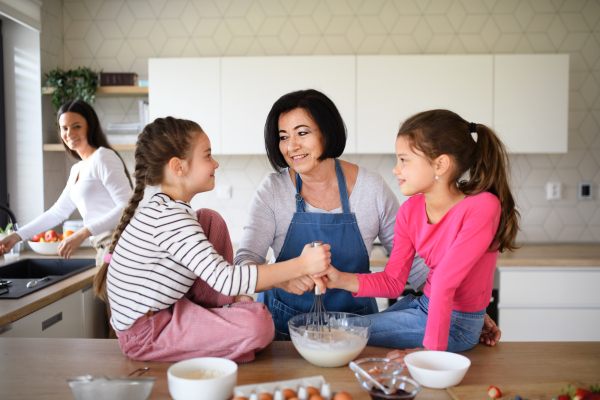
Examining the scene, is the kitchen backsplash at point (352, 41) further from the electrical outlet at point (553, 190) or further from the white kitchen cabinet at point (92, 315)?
the white kitchen cabinet at point (92, 315)

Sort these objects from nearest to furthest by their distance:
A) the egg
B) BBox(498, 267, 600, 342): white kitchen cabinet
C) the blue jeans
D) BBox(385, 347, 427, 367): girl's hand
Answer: the egg, BBox(385, 347, 427, 367): girl's hand, the blue jeans, BBox(498, 267, 600, 342): white kitchen cabinet

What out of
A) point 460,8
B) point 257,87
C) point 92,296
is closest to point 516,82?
point 460,8

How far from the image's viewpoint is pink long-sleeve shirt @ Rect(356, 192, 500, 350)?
44.9 inches

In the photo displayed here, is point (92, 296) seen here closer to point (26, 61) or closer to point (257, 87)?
point (257, 87)

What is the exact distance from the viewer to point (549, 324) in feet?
8.17

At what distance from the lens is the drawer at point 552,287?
2.47 meters

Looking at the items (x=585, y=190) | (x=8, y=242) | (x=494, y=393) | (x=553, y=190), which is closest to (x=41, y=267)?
(x=8, y=242)

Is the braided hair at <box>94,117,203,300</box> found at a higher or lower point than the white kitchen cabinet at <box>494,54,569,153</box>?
lower

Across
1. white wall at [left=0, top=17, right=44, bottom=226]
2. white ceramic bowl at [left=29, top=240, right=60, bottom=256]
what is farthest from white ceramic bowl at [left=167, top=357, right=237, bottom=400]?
white wall at [left=0, top=17, right=44, bottom=226]

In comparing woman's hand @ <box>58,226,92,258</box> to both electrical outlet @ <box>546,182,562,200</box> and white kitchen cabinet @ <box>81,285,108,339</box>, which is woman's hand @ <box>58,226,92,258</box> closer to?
white kitchen cabinet @ <box>81,285,108,339</box>

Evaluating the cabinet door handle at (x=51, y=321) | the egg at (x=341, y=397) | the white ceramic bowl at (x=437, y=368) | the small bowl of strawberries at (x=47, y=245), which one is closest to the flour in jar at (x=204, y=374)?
the egg at (x=341, y=397)

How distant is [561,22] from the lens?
116 inches

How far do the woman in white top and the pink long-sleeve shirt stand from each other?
145cm

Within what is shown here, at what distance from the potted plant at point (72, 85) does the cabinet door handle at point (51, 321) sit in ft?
4.92
